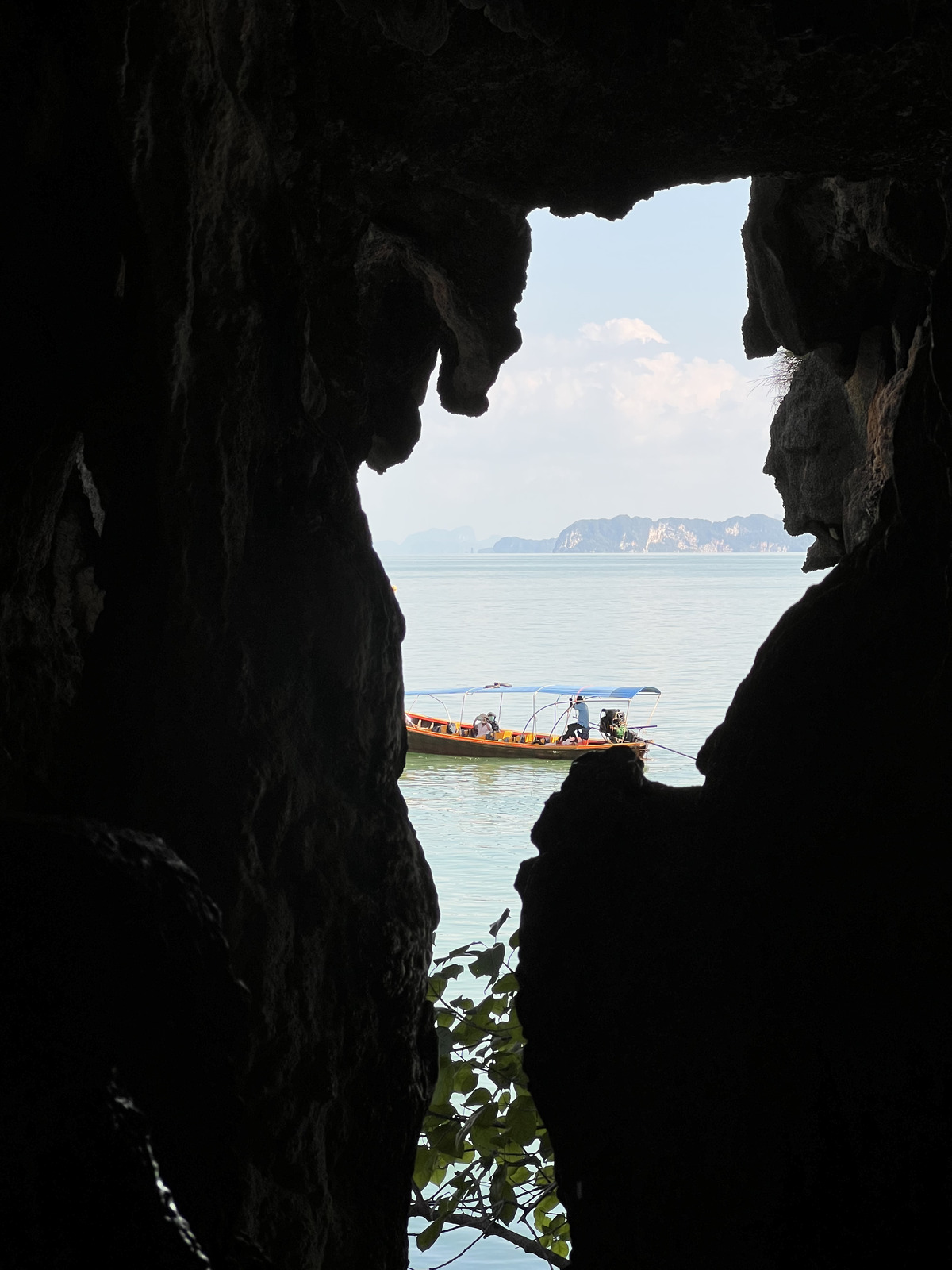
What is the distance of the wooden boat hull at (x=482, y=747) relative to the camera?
69.2ft

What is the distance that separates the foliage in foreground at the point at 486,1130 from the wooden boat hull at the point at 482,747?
16.4m

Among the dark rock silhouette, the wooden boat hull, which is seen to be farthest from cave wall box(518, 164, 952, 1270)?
the wooden boat hull

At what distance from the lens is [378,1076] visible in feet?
10.7

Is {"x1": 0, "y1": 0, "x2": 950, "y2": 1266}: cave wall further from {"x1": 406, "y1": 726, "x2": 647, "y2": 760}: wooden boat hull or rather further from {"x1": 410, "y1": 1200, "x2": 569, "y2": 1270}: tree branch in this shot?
{"x1": 406, "y1": 726, "x2": 647, "y2": 760}: wooden boat hull

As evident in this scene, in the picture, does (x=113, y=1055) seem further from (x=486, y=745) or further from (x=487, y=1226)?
(x=486, y=745)

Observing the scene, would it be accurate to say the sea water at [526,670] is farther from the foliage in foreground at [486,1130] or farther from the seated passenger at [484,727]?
the foliage in foreground at [486,1130]

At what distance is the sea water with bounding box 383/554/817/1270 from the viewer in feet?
50.2

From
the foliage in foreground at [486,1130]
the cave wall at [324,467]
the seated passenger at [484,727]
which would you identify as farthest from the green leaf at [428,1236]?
the seated passenger at [484,727]

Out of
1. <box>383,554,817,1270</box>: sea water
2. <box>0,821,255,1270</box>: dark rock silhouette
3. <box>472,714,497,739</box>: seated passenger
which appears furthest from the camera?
<box>472,714,497,739</box>: seated passenger

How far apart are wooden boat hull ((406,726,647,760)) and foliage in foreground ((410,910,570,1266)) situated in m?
16.4

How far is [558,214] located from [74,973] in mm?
2738

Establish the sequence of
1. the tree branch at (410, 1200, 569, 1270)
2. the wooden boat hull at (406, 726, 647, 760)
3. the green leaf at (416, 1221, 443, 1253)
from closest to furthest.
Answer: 1. the green leaf at (416, 1221, 443, 1253)
2. the tree branch at (410, 1200, 569, 1270)
3. the wooden boat hull at (406, 726, 647, 760)

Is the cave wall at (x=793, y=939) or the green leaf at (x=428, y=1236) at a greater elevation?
the cave wall at (x=793, y=939)

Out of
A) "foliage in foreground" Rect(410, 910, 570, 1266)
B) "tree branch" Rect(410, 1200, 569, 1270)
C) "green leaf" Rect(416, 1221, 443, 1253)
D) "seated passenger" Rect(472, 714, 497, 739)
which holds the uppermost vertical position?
"seated passenger" Rect(472, 714, 497, 739)
